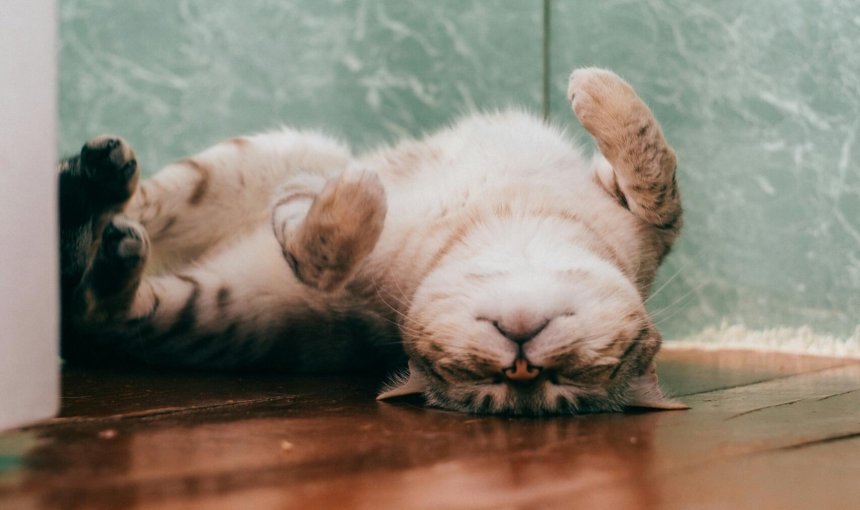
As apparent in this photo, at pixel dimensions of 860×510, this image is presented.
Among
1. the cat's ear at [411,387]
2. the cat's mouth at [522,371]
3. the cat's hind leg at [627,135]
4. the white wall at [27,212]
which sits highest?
the cat's hind leg at [627,135]

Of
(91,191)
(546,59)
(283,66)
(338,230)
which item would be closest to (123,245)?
(91,191)

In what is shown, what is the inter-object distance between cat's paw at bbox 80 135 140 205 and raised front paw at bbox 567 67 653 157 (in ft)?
2.77

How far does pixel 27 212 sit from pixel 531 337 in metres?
0.78

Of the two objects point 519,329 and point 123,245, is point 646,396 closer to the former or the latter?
point 519,329

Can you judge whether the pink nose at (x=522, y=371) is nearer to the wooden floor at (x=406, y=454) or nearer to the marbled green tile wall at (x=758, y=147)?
the wooden floor at (x=406, y=454)

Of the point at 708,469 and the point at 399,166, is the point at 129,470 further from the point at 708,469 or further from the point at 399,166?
the point at 399,166

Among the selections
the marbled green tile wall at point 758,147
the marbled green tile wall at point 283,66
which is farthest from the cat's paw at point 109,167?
the marbled green tile wall at point 758,147

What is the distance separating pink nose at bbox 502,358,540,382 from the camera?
1497 millimetres

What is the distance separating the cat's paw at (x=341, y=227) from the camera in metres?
1.66

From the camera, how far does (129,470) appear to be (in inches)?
42.2

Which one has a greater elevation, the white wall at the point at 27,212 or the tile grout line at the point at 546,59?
the tile grout line at the point at 546,59

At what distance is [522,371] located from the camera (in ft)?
4.91

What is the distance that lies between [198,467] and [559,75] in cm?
247

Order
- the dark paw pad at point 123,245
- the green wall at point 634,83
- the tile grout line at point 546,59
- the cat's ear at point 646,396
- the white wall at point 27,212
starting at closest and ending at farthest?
the white wall at point 27,212 < the cat's ear at point 646,396 < the dark paw pad at point 123,245 < the green wall at point 634,83 < the tile grout line at point 546,59
